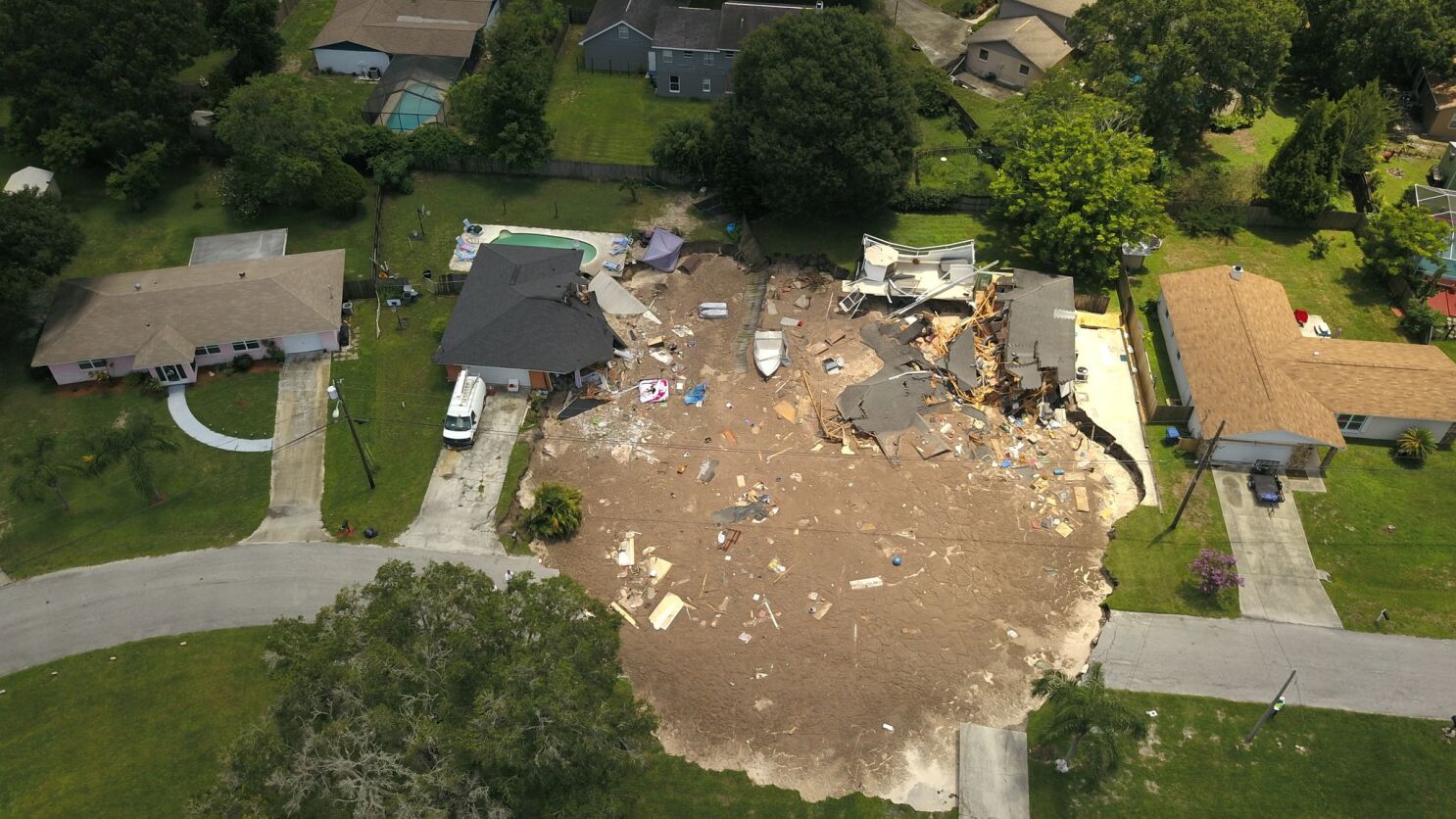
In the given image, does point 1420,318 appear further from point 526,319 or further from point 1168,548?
point 526,319

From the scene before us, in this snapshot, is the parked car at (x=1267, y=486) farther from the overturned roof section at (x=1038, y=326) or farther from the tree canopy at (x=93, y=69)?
the tree canopy at (x=93, y=69)

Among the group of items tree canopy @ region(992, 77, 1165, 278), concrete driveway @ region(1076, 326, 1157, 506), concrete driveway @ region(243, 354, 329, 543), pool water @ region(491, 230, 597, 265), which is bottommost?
concrete driveway @ region(243, 354, 329, 543)

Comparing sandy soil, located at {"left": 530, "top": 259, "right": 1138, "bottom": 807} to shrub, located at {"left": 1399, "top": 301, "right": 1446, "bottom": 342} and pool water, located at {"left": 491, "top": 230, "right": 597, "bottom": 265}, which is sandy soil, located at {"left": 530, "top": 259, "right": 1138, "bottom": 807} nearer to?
pool water, located at {"left": 491, "top": 230, "right": 597, "bottom": 265}

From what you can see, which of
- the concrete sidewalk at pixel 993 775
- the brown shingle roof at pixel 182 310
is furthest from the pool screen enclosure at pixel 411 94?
the concrete sidewalk at pixel 993 775

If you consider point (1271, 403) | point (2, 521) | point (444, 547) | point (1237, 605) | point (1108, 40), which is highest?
point (1108, 40)

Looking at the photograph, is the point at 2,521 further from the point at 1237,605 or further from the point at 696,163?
the point at 1237,605

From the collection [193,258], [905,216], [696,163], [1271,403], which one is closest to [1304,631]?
[1271,403]

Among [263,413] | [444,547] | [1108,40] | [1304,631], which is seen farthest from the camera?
[1108,40]

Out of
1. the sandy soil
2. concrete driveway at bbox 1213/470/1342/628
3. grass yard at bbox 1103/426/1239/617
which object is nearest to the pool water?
the sandy soil
